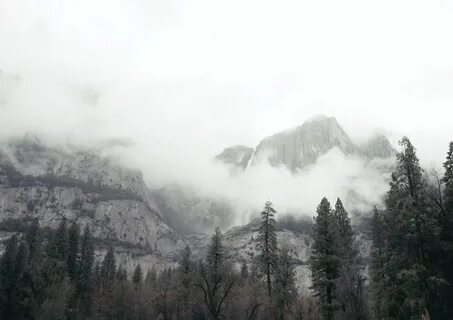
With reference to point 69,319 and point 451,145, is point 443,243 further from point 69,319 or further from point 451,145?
point 69,319

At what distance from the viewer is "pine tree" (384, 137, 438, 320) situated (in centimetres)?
3941

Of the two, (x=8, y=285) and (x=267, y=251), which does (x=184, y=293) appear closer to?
(x=267, y=251)

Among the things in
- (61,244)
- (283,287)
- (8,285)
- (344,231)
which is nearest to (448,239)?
(344,231)

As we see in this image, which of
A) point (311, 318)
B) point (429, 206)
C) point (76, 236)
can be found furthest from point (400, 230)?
point (76, 236)

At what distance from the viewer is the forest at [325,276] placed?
40.4 meters

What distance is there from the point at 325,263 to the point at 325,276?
5.09 feet

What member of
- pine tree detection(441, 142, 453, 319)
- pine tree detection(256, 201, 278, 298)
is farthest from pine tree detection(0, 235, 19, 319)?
pine tree detection(441, 142, 453, 319)

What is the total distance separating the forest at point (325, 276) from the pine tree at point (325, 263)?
118mm

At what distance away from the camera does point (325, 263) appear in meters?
52.6

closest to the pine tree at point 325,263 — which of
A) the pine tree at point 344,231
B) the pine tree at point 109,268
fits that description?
the pine tree at point 344,231

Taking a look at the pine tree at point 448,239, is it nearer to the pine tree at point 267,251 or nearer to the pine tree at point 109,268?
the pine tree at point 267,251

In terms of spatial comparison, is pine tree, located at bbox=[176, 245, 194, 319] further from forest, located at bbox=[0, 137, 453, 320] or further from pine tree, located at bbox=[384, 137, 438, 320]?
pine tree, located at bbox=[384, 137, 438, 320]

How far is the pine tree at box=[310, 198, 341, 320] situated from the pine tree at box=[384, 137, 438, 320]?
809cm

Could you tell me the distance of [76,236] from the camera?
9812 centimetres
